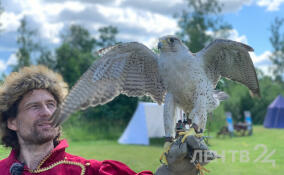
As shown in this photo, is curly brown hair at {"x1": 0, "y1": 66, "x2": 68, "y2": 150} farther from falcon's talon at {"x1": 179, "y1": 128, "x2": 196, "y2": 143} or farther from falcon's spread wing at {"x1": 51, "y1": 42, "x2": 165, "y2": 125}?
falcon's talon at {"x1": 179, "y1": 128, "x2": 196, "y2": 143}

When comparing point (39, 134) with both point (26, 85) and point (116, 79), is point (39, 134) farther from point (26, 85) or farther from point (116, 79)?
point (116, 79)

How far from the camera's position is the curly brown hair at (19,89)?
239 centimetres

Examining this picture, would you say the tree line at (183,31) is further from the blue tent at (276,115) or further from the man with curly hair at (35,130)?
the man with curly hair at (35,130)

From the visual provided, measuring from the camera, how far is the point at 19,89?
2371 millimetres

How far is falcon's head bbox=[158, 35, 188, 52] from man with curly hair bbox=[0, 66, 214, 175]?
3.15 feet

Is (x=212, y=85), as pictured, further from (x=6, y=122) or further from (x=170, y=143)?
(x=6, y=122)

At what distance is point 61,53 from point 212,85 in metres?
27.0

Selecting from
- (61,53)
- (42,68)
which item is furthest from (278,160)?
(61,53)

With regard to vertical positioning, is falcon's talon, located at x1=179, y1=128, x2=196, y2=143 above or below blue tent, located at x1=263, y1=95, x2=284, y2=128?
above

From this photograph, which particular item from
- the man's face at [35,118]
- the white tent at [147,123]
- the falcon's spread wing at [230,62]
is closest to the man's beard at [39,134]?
the man's face at [35,118]

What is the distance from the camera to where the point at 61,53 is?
1091 inches

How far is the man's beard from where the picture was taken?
7.27 feet

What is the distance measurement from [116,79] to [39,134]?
75cm

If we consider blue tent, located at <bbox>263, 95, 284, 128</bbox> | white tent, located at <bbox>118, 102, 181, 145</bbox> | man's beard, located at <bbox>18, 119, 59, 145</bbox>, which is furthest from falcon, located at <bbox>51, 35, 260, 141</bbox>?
blue tent, located at <bbox>263, 95, 284, 128</bbox>
